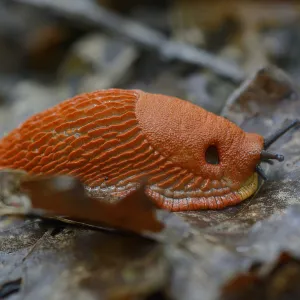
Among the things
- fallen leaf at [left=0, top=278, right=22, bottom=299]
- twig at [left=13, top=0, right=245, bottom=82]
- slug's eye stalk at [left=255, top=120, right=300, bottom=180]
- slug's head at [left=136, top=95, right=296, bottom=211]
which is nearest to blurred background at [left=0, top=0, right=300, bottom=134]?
twig at [left=13, top=0, right=245, bottom=82]

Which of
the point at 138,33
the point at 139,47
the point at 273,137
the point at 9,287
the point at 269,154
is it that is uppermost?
the point at 138,33

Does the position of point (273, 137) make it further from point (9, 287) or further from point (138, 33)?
point (138, 33)

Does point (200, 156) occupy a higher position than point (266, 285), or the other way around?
point (200, 156)

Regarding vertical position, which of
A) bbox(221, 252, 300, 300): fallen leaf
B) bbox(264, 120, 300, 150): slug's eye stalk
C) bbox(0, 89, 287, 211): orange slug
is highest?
bbox(264, 120, 300, 150): slug's eye stalk

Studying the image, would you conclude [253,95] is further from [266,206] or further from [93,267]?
[93,267]

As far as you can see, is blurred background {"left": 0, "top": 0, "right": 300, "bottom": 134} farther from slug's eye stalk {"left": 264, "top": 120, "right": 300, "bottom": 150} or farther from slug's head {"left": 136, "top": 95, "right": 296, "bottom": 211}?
slug's head {"left": 136, "top": 95, "right": 296, "bottom": 211}

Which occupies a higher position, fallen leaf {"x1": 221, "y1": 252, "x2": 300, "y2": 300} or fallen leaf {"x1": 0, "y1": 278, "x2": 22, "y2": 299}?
fallen leaf {"x1": 221, "y1": 252, "x2": 300, "y2": 300}

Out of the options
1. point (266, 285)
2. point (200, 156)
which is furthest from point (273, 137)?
point (266, 285)
